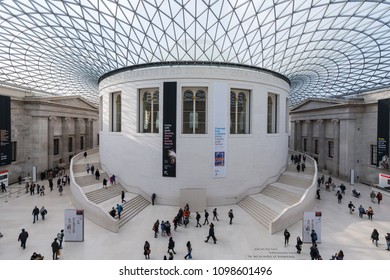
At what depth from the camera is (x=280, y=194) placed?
65.5 ft

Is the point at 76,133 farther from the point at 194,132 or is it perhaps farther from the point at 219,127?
the point at 219,127

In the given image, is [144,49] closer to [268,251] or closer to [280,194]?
[280,194]

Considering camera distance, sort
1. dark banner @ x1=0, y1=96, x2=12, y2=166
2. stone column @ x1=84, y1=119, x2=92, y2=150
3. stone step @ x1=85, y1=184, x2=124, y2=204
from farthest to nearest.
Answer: stone column @ x1=84, y1=119, x2=92, y2=150 → dark banner @ x1=0, y1=96, x2=12, y2=166 → stone step @ x1=85, y1=184, x2=124, y2=204

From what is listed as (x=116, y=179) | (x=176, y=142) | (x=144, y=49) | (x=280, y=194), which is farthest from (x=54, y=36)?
(x=280, y=194)

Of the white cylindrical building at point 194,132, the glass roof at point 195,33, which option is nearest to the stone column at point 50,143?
the glass roof at point 195,33

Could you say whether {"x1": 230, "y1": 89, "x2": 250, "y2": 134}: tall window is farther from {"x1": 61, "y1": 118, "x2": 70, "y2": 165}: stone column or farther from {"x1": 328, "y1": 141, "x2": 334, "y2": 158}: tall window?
{"x1": 61, "y1": 118, "x2": 70, "y2": 165}: stone column

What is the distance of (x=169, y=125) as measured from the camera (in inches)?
776

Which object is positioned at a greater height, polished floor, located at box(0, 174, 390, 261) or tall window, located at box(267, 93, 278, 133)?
Result: tall window, located at box(267, 93, 278, 133)

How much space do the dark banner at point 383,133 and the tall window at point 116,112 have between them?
32825 mm

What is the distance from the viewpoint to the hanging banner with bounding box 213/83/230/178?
19875 millimetres

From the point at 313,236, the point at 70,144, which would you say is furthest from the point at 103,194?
the point at 70,144

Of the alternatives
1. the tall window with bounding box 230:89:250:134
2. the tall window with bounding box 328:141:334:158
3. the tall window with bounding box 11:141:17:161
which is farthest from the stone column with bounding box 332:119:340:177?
the tall window with bounding box 11:141:17:161

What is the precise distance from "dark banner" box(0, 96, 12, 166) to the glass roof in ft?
30.3

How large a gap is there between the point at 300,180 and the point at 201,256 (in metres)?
15.5
